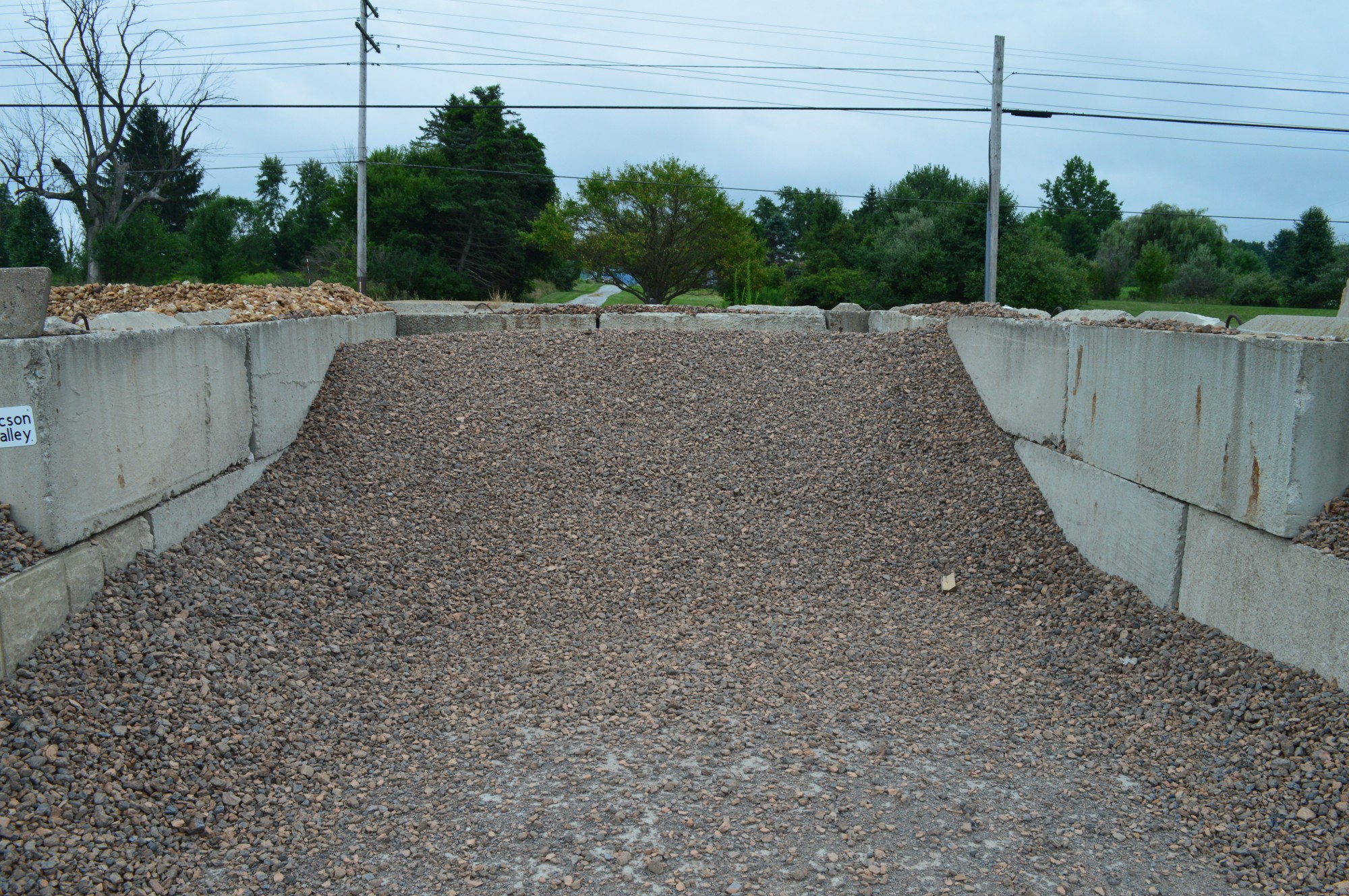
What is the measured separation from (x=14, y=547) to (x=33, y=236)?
31.0 metres

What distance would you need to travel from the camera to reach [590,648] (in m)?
4.72

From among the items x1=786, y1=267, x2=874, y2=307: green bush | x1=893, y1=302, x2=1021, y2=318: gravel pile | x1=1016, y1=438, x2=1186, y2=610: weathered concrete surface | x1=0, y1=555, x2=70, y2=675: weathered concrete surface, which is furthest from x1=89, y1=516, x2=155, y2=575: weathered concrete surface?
x1=786, y1=267, x2=874, y2=307: green bush

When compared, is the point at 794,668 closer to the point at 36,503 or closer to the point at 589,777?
the point at 589,777

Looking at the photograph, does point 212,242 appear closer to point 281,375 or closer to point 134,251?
point 134,251

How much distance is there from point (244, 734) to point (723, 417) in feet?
15.2

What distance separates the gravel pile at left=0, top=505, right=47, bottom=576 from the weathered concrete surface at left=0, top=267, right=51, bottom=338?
31.2 inches

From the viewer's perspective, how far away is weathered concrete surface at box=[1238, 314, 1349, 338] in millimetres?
4379

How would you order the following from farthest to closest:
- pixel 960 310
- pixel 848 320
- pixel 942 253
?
pixel 942 253 → pixel 848 320 → pixel 960 310

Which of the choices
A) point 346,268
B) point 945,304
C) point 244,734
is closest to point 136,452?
point 244,734

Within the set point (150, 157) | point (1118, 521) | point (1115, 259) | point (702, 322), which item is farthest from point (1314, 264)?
point (150, 157)

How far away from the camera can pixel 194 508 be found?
5020mm

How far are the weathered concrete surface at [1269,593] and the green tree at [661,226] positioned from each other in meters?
26.5

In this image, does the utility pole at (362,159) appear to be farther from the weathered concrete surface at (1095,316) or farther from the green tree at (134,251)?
the weathered concrete surface at (1095,316)

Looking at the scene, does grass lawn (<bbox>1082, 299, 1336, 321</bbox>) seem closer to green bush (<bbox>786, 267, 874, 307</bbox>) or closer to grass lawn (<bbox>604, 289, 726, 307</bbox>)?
green bush (<bbox>786, 267, 874, 307</bbox>)
